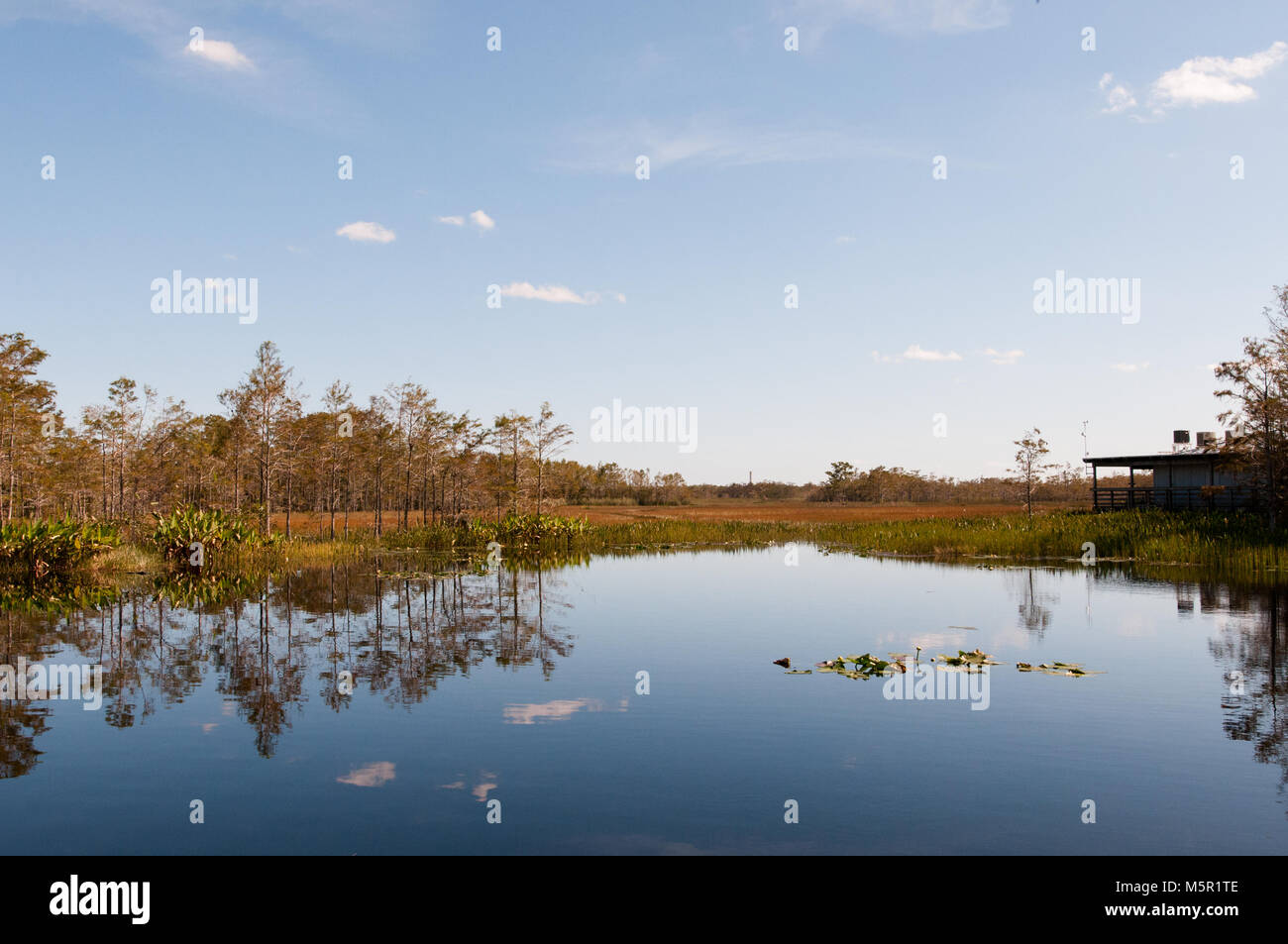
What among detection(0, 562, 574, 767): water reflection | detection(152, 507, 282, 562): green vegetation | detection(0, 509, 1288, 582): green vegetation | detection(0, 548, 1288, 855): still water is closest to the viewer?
detection(0, 548, 1288, 855): still water

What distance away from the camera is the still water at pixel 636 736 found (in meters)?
7.25

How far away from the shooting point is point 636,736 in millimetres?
10148

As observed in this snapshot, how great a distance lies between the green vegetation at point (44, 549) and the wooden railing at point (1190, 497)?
4848 cm

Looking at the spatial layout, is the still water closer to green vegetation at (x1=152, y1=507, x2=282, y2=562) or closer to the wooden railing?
green vegetation at (x1=152, y1=507, x2=282, y2=562)

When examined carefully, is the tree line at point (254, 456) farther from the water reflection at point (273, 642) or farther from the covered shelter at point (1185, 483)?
the covered shelter at point (1185, 483)

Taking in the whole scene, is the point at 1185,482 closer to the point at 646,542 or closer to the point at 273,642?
the point at 646,542

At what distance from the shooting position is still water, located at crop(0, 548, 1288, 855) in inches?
285

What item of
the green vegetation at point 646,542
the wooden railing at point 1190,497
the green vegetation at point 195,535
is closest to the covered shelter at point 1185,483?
the wooden railing at point 1190,497

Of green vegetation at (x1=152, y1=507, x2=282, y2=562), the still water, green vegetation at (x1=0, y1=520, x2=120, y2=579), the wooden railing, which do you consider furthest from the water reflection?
the wooden railing

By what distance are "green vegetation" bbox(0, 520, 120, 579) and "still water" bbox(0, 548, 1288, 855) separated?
29.5 ft

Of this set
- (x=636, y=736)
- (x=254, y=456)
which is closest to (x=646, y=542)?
(x=254, y=456)

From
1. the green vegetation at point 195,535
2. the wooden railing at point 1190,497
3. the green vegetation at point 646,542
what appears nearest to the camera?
the green vegetation at point 646,542

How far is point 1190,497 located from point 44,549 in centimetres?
5410
